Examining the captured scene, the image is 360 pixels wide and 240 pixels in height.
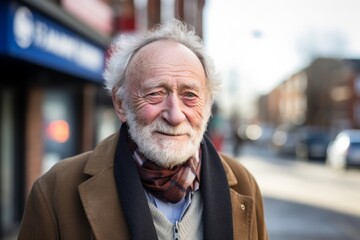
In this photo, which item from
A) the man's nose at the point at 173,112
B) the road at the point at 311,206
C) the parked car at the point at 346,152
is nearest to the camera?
the man's nose at the point at 173,112

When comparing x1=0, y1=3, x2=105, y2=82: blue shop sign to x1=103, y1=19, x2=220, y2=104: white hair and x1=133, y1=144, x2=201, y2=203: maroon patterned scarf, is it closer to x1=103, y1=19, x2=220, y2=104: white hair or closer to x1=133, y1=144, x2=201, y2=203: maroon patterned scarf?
x1=103, y1=19, x2=220, y2=104: white hair

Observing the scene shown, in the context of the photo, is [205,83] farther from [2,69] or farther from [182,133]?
[2,69]

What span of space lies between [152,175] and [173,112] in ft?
0.83

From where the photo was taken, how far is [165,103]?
186 cm

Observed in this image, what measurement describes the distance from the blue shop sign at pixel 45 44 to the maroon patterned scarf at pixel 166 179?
11.6ft

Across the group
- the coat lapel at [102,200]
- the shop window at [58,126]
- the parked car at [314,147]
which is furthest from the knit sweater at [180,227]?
the parked car at [314,147]

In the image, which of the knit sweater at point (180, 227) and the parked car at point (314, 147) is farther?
the parked car at point (314, 147)

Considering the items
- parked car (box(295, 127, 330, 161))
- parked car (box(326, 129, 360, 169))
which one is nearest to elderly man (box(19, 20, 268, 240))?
parked car (box(326, 129, 360, 169))

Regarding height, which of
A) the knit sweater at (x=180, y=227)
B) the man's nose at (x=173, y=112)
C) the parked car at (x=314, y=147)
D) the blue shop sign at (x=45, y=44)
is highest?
the blue shop sign at (x=45, y=44)

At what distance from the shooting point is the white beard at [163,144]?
1860 millimetres

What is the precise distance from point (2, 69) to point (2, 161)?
4.84 ft

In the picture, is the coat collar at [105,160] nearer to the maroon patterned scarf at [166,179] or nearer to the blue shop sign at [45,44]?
the maroon patterned scarf at [166,179]

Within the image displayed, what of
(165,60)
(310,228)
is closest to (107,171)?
(165,60)

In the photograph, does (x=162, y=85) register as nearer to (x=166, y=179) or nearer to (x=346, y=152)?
(x=166, y=179)
